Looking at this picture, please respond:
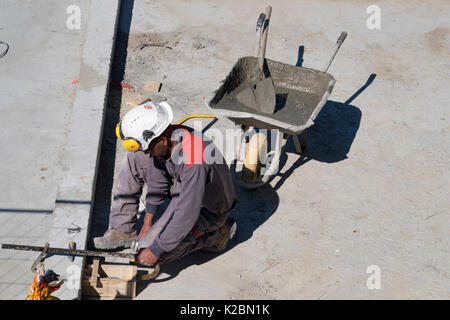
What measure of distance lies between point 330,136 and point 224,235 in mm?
2132

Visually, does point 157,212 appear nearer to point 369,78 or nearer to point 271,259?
point 271,259

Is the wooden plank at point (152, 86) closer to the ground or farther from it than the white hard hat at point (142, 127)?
farther from it

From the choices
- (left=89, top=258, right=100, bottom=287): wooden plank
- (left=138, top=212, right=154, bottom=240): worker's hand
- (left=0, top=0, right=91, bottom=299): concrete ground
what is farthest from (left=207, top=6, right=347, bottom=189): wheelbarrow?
(left=0, top=0, right=91, bottom=299): concrete ground

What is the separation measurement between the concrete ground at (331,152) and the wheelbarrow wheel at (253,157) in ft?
0.70

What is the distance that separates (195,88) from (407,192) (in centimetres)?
286

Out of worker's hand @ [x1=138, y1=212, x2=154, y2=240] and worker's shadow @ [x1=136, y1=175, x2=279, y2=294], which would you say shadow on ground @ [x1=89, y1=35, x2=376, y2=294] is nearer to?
worker's shadow @ [x1=136, y1=175, x2=279, y2=294]

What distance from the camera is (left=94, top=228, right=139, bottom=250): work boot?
5320 mm

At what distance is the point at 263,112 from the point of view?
6.14m

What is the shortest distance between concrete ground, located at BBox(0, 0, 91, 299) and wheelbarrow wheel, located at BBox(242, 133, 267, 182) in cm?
198

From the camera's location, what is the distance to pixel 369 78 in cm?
767

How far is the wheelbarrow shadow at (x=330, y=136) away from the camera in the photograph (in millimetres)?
6578

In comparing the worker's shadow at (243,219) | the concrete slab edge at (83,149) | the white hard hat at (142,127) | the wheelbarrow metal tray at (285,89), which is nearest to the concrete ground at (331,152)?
the worker's shadow at (243,219)

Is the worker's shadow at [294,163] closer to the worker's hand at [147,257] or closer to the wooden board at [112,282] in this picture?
the wooden board at [112,282]

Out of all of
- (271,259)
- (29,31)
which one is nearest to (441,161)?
(271,259)
